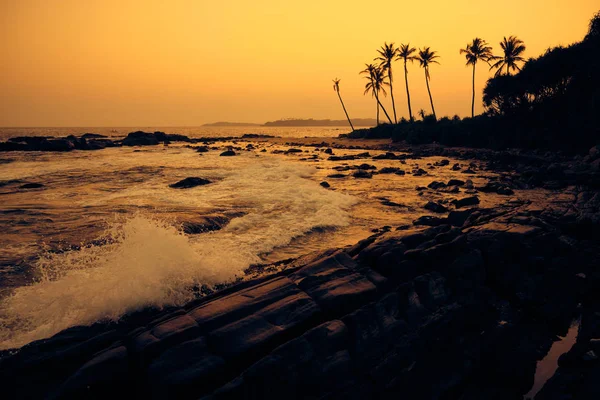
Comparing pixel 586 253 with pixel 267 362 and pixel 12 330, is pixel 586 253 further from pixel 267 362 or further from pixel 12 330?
pixel 12 330

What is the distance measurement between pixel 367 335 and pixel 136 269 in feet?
14.9

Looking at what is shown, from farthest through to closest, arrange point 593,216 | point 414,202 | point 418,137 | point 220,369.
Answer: point 418,137
point 414,202
point 593,216
point 220,369

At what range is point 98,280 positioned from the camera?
5910mm

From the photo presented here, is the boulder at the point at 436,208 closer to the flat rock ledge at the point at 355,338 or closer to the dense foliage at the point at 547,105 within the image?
the flat rock ledge at the point at 355,338

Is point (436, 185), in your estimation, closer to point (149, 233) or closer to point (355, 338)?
point (149, 233)

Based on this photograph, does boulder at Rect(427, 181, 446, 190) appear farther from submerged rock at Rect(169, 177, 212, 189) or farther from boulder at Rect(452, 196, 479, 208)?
submerged rock at Rect(169, 177, 212, 189)

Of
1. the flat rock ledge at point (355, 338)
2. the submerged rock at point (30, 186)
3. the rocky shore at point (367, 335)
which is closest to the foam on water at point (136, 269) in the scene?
the rocky shore at point (367, 335)

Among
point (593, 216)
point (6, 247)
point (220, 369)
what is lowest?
point (6, 247)

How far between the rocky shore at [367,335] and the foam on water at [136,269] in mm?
561

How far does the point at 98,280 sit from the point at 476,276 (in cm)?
683

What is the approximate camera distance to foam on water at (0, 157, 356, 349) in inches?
205

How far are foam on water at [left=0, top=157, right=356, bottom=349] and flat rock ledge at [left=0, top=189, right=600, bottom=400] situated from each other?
2.44ft

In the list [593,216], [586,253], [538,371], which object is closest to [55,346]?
[538,371]

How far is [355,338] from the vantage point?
4086 mm
